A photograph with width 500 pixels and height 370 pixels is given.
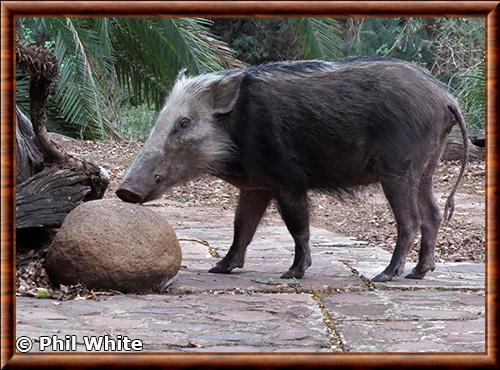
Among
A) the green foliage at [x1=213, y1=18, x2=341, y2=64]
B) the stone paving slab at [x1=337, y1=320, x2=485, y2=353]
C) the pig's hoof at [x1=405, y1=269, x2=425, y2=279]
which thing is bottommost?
the green foliage at [x1=213, y1=18, x2=341, y2=64]

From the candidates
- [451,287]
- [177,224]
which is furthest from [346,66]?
[177,224]

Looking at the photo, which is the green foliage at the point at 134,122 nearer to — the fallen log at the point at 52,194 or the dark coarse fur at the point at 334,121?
the fallen log at the point at 52,194

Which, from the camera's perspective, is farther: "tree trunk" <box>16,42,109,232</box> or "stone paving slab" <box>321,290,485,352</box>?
"tree trunk" <box>16,42,109,232</box>

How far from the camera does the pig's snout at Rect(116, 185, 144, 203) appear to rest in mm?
4898

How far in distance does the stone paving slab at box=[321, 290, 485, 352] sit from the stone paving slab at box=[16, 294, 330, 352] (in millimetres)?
141

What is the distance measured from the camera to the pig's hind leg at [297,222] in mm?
5113

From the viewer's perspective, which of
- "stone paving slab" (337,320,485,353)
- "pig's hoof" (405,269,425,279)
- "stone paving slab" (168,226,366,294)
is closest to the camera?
"stone paving slab" (337,320,485,353)

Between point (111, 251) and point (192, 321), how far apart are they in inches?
32.2

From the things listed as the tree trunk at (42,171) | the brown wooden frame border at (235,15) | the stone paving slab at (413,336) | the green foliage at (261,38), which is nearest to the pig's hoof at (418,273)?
the stone paving slab at (413,336)

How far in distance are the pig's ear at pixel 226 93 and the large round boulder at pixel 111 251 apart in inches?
34.7

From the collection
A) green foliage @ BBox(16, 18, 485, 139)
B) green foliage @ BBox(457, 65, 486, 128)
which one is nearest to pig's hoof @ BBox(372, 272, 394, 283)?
green foliage @ BBox(16, 18, 485, 139)

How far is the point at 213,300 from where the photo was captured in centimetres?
432

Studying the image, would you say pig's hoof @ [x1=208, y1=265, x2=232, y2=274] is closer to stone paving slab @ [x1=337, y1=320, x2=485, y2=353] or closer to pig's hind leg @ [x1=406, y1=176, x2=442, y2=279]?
pig's hind leg @ [x1=406, y1=176, x2=442, y2=279]

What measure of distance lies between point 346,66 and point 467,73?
17.1 feet
